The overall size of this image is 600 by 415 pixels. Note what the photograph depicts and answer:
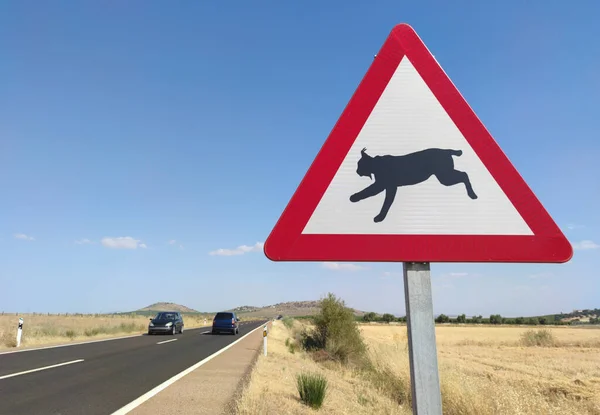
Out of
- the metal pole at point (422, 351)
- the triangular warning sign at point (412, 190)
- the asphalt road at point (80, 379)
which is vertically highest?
the triangular warning sign at point (412, 190)

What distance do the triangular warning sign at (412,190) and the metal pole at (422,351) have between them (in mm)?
153

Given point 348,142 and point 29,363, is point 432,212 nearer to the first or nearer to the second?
point 348,142

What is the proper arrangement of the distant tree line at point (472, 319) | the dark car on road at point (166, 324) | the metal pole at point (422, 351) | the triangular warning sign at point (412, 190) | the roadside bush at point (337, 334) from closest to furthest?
1. the metal pole at point (422, 351)
2. the triangular warning sign at point (412, 190)
3. the roadside bush at point (337, 334)
4. the dark car on road at point (166, 324)
5. the distant tree line at point (472, 319)

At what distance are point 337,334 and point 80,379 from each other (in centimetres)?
1025

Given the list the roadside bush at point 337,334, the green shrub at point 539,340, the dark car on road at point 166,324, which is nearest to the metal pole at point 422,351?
the roadside bush at point 337,334

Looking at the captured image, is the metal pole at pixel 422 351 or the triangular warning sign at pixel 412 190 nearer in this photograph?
the metal pole at pixel 422 351

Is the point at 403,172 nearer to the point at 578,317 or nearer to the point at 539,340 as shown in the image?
the point at 539,340

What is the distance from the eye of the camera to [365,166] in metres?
1.62

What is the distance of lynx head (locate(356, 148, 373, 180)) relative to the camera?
1609 mm

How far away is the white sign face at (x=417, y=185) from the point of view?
5.13 feet

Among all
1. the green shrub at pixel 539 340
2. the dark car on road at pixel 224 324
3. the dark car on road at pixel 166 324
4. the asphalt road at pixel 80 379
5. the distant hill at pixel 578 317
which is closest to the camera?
the asphalt road at pixel 80 379

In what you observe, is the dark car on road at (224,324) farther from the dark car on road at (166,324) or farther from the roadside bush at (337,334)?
the roadside bush at (337,334)

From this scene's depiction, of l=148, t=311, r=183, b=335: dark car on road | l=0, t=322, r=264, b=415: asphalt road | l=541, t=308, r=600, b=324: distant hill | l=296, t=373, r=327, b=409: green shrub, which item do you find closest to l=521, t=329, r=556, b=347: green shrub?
l=148, t=311, r=183, b=335: dark car on road

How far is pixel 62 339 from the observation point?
19000 millimetres
